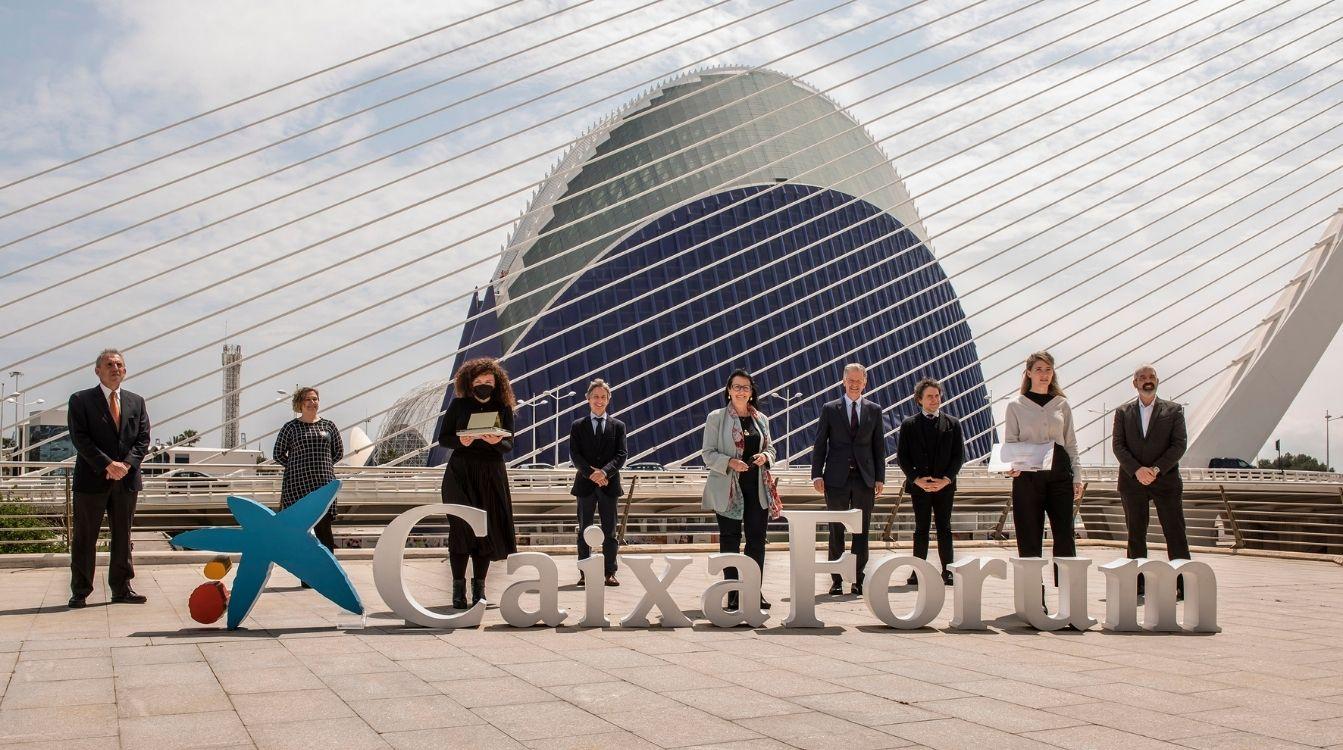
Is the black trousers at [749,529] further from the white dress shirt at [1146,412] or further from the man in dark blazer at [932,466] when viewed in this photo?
the white dress shirt at [1146,412]

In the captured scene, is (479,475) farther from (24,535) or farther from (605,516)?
(24,535)

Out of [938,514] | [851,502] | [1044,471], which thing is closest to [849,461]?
[851,502]

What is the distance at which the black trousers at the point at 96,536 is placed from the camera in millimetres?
6723

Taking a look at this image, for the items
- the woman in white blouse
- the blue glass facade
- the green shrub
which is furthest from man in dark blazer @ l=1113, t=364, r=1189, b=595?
the blue glass facade

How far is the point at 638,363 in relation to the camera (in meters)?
41.7

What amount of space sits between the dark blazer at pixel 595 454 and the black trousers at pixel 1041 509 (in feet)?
8.53

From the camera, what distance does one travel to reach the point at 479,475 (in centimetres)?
675

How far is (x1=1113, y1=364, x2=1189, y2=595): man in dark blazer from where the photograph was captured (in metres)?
7.65

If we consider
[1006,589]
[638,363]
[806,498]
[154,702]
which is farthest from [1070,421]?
[638,363]

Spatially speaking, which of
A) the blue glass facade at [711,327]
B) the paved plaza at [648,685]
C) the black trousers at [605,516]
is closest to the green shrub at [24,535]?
the paved plaza at [648,685]

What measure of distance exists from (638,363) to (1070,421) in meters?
34.7

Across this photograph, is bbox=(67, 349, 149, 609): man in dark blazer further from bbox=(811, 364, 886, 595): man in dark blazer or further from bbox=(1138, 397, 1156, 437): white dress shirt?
bbox=(1138, 397, 1156, 437): white dress shirt

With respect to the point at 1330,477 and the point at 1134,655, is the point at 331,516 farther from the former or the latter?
the point at 1330,477

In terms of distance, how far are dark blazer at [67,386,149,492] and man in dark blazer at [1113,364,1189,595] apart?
584 cm
